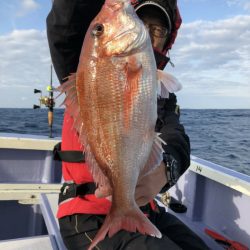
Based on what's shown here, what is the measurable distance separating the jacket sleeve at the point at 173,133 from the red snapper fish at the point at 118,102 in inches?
29.7

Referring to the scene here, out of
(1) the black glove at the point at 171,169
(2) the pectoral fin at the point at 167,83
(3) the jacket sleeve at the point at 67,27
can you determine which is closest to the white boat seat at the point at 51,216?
(1) the black glove at the point at 171,169

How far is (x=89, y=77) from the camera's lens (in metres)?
1.51

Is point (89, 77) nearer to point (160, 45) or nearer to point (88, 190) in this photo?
point (88, 190)

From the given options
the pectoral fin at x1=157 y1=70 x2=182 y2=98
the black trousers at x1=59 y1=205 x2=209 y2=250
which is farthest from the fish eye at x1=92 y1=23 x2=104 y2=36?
the black trousers at x1=59 y1=205 x2=209 y2=250

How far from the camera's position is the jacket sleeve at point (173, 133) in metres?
2.36

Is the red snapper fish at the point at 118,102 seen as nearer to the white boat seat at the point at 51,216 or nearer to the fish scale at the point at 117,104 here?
the fish scale at the point at 117,104

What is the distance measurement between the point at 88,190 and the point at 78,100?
3.81 feet

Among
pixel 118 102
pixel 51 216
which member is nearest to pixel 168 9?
pixel 118 102

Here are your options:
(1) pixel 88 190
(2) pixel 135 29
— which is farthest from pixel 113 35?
(1) pixel 88 190

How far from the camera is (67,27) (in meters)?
1.97

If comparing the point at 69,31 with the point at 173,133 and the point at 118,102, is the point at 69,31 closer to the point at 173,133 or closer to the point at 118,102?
the point at 118,102

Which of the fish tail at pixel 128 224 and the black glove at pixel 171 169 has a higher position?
the black glove at pixel 171 169

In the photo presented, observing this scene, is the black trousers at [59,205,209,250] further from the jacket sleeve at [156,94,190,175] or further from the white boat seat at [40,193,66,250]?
the jacket sleeve at [156,94,190,175]

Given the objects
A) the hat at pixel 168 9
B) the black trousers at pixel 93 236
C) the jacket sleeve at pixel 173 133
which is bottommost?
the black trousers at pixel 93 236
